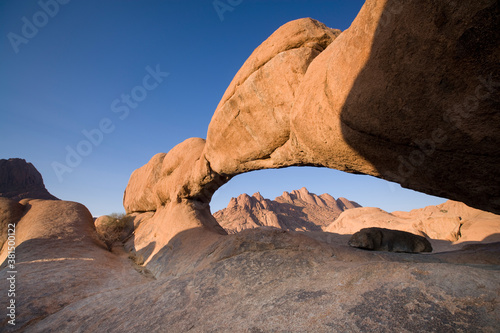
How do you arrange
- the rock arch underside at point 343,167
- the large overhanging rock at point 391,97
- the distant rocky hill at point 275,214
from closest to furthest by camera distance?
1. the rock arch underside at point 343,167
2. the large overhanging rock at point 391,97
3. the distant rocky hill at point 275,214

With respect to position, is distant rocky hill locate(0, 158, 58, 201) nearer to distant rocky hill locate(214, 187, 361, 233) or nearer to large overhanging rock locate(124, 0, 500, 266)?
distant rocky hill locate(214, 187, 361, 233)

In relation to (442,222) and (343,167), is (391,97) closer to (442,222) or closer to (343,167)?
(343,167)

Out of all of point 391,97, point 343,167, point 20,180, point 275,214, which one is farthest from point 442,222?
point 20,180

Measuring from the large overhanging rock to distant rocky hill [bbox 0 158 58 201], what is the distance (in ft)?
147

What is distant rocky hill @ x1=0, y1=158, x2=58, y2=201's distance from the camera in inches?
1396

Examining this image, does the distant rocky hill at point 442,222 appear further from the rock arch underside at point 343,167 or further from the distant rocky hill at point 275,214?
the distant rocky hill at point 275,214

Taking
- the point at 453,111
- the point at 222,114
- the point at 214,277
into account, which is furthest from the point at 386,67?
the point at 222,114

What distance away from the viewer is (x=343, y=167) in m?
5.25

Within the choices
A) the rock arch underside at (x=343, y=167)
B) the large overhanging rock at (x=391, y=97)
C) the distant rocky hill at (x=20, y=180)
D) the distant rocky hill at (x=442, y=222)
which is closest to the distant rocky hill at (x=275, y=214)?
the distant rocky hill at (x=442, y=222)

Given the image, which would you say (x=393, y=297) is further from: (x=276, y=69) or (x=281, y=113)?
(x=276, y=69)

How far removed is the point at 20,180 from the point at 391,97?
5608cm

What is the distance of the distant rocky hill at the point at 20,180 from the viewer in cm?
3545

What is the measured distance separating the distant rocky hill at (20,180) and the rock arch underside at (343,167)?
3892 centimetres

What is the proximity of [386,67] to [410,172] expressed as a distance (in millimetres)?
2038
